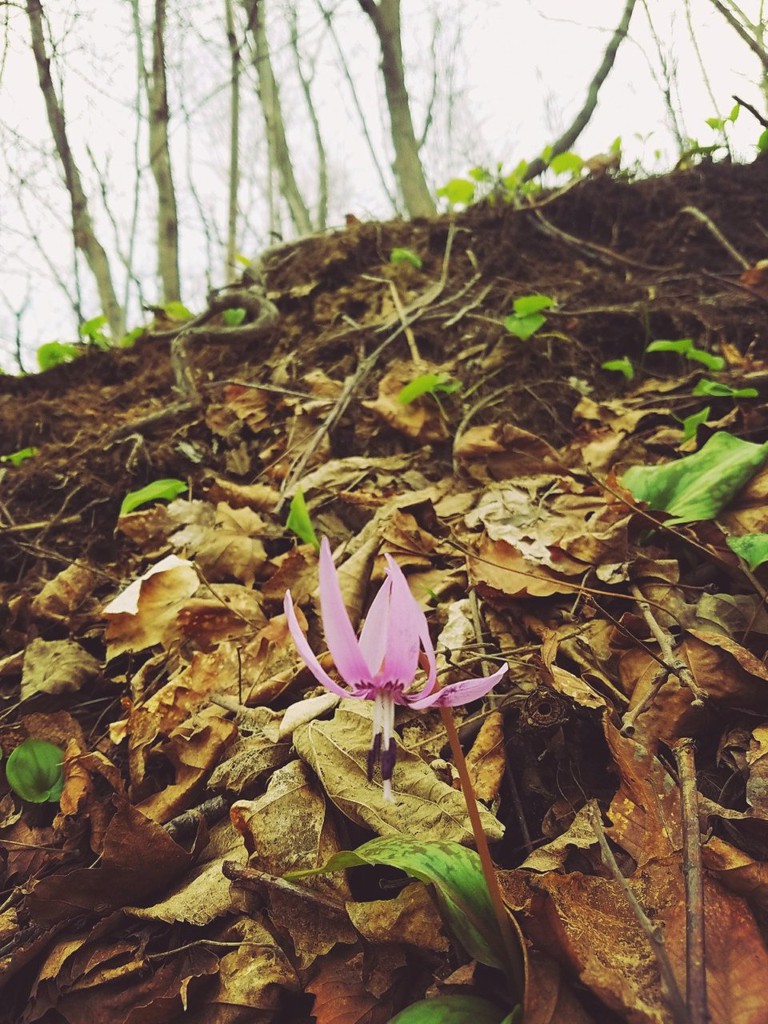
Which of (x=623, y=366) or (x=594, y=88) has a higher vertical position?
(x=594, y=88)

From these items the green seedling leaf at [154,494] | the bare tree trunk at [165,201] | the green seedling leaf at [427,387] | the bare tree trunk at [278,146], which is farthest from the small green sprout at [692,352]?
the bare tree trunk at [278,146]

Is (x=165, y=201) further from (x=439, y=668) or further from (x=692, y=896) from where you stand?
(x=692, y=896)

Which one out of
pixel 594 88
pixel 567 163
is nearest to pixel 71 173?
pixel 567 163

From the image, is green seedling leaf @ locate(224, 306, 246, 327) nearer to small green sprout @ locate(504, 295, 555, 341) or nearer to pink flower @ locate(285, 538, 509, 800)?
small green sprout @ locate(504, 295, 555, 341)

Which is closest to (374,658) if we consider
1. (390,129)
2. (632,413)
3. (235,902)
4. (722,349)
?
(235,902)

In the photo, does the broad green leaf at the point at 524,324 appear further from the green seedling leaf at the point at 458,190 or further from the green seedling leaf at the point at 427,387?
the green seedling leaf at the point at 458,190

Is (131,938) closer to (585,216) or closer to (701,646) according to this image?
(701,646)
